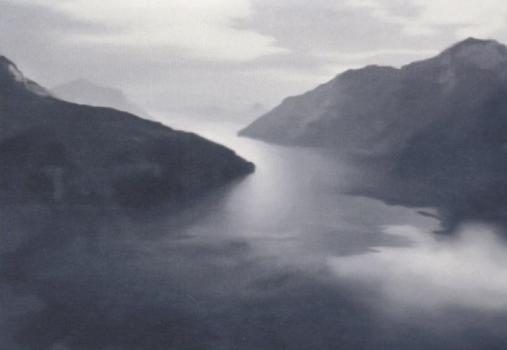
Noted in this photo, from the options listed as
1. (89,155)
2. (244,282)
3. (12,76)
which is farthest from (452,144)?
(244,282)

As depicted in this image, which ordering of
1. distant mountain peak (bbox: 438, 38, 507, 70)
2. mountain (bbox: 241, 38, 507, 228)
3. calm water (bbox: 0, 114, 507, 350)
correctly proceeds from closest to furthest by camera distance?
calm water (bbox: 0, 114, 507, 350), mountain (bbox: 241, 38, 507, 228), distant mountain peak (bbox: 438, 38, 507, 70)

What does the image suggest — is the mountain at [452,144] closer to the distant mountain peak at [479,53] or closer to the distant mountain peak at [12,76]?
the distant mountain peak at [479,53]

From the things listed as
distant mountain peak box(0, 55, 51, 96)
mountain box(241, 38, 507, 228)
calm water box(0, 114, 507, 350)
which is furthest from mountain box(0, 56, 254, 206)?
mountain box(241, 38, 507, 228)

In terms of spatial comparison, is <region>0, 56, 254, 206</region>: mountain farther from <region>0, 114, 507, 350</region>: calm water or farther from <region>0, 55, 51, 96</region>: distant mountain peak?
<region>0, 114, 507, 350</region>: calm water

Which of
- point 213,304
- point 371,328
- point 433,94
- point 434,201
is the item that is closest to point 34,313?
point 213,304

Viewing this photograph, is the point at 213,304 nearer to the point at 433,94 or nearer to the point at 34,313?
the point at 34,313

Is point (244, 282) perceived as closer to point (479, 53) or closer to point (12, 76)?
point (12, 76)

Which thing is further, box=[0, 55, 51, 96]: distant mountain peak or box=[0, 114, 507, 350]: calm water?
box=[0, 55, 51, 96]: distant mountain peak
